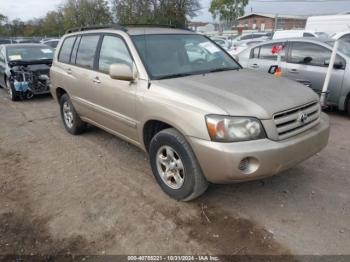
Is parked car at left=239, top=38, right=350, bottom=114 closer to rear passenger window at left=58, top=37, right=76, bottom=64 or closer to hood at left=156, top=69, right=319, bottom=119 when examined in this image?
hood at left=156, top=69, right=319, bottom=119

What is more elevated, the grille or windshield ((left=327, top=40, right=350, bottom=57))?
windshield ((left=327, top=40, right=350, bottom=57))

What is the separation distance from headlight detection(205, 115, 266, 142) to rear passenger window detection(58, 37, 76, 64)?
341cm

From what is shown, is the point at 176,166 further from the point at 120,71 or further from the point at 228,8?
the point at 228,8

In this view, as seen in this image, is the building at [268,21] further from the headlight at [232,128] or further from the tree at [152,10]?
the headlight at [232,128]

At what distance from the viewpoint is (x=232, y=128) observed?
9.29 feet

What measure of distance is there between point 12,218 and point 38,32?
65.3 m

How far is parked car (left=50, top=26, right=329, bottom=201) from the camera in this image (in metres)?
2.85

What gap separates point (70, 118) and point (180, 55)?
8.61 ft

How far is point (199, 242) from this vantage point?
280 centimetres

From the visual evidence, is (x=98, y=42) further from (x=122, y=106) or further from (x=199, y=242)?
(x=199, y=242)

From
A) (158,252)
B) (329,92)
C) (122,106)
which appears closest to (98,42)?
(122,106)

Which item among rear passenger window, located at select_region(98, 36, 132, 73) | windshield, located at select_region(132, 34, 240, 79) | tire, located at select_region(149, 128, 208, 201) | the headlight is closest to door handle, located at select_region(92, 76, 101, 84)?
rear passenger window, located at select_region(98, 36, 132, 73)

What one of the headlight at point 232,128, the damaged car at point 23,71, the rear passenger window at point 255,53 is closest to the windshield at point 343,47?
the rear passenger window at point 255,53

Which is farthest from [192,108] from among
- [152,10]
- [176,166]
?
[152,10]
